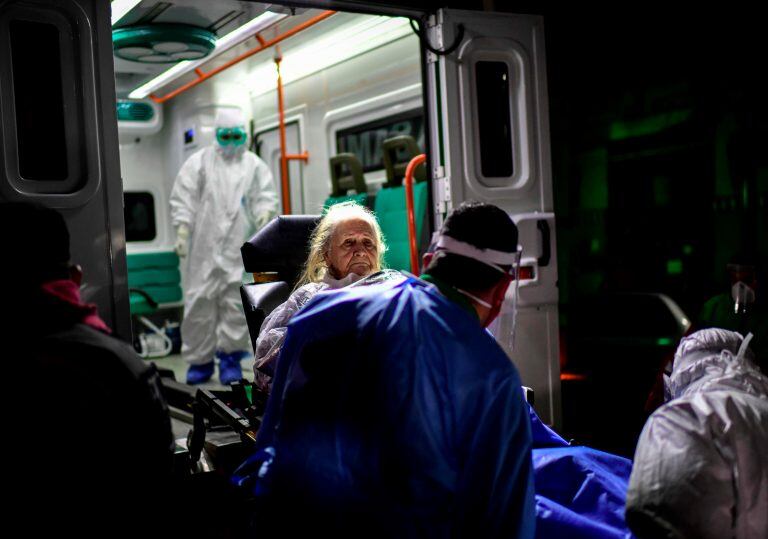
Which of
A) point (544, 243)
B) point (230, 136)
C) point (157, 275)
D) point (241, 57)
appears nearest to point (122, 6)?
→ point (230, 136)

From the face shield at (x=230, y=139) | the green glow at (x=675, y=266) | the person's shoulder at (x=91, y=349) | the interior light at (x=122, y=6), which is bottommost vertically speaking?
the green glow at (x=675, y=266)

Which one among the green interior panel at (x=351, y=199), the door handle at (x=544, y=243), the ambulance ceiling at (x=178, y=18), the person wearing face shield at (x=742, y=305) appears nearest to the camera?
the door handle at (x=544, y=243)

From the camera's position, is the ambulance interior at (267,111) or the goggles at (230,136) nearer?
the ambulance interior at (267,111)

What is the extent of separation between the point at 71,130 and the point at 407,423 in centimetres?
219

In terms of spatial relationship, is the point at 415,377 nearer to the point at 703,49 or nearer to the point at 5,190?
the point at 5,190

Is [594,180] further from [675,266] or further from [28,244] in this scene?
[28,244]

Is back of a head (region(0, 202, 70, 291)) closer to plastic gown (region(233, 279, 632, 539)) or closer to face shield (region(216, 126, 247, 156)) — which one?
plastic gown (region(233, 279, 632, 539))

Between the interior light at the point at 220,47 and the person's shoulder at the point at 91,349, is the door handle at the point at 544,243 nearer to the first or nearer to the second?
the interior light at the point at 220,47

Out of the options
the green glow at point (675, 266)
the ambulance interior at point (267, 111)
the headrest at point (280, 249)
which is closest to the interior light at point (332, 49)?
the ambulance interior at point (267, 111)

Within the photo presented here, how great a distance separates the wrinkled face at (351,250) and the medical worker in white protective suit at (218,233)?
3.36 m

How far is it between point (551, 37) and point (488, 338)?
3.34 m

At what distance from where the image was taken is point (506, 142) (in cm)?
418

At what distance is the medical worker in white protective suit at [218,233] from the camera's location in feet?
21.9

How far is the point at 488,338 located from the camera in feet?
5.63
